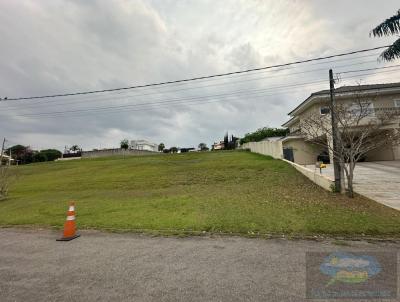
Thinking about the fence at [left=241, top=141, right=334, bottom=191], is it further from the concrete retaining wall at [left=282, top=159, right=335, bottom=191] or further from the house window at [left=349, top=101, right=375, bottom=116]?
the house window at [left=349, top=101, right=375, bottom=116]

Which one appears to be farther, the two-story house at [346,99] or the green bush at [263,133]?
the green bush at [263,133]

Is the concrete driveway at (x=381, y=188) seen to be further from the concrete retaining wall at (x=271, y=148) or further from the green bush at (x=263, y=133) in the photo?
the green bush at (x=263, y=133)

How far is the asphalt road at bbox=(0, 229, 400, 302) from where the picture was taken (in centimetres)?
325

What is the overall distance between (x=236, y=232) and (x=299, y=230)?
5.21ft

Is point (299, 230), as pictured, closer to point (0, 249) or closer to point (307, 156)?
point (0, 249)

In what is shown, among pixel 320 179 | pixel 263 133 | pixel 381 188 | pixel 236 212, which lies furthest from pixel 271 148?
pixel 263 133

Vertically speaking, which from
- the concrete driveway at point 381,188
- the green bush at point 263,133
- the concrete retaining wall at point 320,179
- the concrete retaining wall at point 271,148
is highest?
the green bush at point 263,133

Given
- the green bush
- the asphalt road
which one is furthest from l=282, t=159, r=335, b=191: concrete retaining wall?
the green bush

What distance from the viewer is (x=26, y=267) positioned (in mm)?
4449

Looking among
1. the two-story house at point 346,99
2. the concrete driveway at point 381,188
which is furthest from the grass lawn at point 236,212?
the two-story house at point 346,99

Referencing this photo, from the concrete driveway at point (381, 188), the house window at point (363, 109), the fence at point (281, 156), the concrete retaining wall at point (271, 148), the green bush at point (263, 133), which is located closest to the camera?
the concrete driveway at point (381, 188)

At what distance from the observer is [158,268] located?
13.4 ft

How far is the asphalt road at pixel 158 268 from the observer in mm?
3250

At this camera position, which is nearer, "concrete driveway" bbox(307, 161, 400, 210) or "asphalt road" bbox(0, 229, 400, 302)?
"asphalt road" bbox(0, 229, 400, 302)
